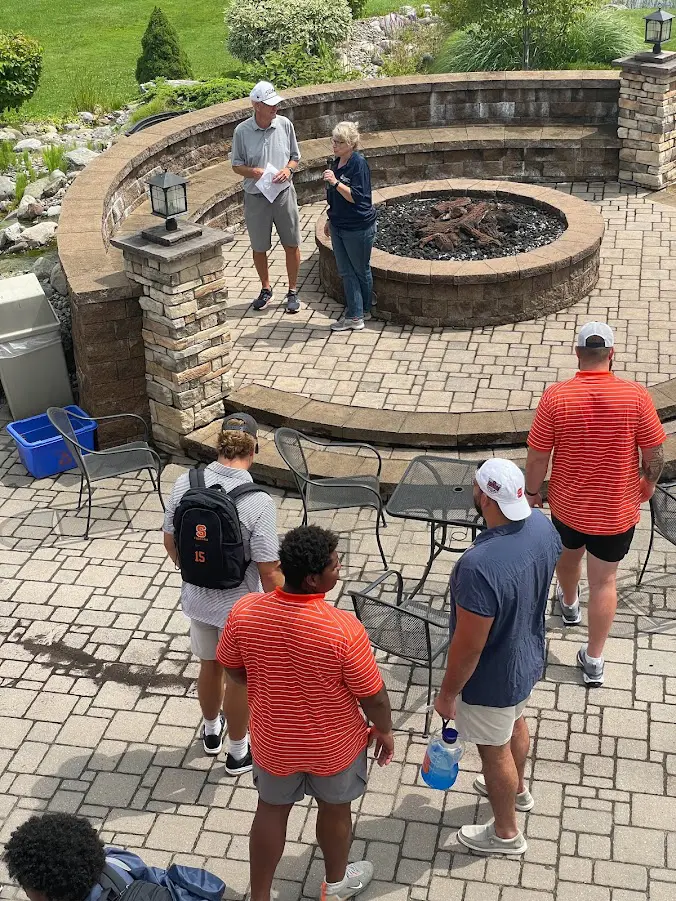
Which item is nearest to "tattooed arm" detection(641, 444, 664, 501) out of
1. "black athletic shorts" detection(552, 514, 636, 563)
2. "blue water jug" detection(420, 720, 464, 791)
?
"black athletic shorts" detection(552, 514, 636, 563)

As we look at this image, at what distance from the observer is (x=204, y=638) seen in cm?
589

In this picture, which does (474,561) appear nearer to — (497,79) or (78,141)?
(497,79)

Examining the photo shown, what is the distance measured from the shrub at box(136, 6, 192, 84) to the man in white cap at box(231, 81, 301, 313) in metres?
10.8

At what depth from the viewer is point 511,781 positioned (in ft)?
17.4

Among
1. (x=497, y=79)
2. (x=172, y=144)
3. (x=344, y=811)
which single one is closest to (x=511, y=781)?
(x=344, y=811)

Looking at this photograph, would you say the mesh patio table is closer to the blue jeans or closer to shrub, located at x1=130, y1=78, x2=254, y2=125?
the blue jeans

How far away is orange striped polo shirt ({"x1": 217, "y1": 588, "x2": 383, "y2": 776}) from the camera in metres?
4.55

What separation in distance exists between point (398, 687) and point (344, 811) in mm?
1727

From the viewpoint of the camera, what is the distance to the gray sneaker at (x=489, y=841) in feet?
18.0

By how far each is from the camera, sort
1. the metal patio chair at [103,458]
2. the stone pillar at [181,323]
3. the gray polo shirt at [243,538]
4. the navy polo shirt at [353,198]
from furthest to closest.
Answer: the navy polo shirt at [353,198]
the stone pillar at [181,323]
the metal patio chair at [103,458]
the gray polo shirt at [243,538]

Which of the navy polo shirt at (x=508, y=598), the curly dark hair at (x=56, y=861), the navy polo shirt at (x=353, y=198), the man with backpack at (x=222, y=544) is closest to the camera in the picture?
the curly dark hair at (x=56, y=861)

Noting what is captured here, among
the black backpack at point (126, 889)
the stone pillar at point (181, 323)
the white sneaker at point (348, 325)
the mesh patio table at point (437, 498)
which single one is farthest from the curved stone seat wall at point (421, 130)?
the black backpack at point (126, 889)

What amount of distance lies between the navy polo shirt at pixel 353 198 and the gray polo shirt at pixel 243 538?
4340mm

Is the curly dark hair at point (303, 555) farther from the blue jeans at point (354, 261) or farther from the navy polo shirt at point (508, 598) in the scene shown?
the blue jeans at point (354, 261)
